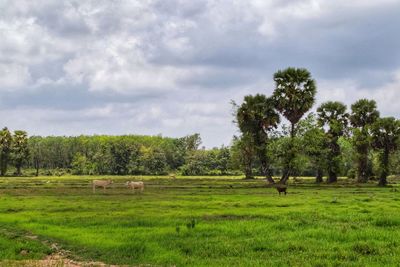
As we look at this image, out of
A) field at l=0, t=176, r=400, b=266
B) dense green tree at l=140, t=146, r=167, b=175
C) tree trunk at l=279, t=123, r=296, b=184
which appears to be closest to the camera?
field at l=0, t=176, r=400, b=266

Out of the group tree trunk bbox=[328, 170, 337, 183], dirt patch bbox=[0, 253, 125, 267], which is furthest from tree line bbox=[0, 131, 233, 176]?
dirt patch bbox=[0, 253, 125, 267]

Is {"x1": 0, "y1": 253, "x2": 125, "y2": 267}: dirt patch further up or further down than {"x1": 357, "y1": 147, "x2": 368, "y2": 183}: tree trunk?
further down

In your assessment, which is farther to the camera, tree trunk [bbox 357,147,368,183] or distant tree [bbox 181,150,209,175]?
distant tree [bbox 181,150,209,175]

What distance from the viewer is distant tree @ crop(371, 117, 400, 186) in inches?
2847

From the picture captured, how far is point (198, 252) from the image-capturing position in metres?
17.5

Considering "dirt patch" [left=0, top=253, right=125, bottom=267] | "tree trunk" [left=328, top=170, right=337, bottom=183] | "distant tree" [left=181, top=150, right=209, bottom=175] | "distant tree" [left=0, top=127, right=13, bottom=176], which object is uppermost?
"distant tree" [left=0, top=127, right=13, bottom=176]

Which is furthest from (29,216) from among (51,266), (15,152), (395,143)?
(15,152)

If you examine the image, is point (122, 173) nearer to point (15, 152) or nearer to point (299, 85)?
point (15, 152)

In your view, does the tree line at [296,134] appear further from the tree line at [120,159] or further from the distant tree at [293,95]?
the tree line at [120,159]

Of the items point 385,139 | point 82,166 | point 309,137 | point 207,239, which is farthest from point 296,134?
point 82,166

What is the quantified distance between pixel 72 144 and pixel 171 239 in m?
161

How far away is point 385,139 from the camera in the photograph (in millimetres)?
74500

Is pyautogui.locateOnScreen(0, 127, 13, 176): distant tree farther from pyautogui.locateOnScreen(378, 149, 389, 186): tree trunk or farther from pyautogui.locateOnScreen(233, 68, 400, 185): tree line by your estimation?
pyautogui.locateOnScreen(378, 149, 389, 186): tree trunk

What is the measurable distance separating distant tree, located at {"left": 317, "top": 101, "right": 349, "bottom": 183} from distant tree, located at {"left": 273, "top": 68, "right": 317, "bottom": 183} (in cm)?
1409
